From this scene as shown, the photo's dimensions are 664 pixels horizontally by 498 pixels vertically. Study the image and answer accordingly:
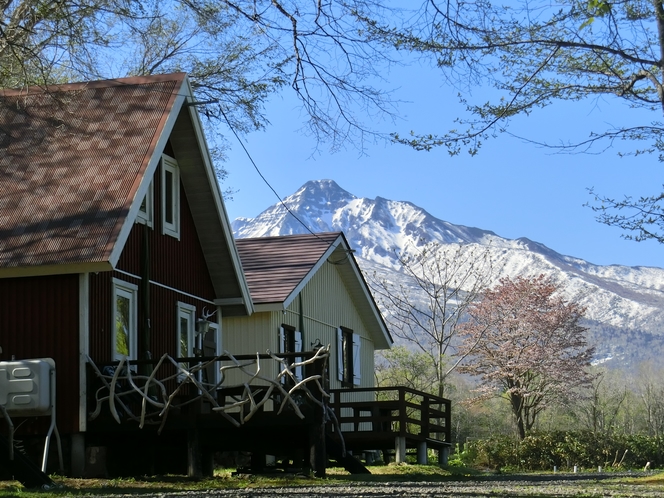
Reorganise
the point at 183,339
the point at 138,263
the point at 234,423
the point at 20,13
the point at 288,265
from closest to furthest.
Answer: the point at 20,13, the point at 234,423, the point at 138,263, the point at 183,339, the point at 288,265

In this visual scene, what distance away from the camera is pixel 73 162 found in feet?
59.7

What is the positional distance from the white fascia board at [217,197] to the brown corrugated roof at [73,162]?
2.33 feet

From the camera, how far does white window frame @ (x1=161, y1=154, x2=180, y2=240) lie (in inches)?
785

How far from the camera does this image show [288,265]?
88.3 ft

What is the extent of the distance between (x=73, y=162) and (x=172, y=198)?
2594 mm

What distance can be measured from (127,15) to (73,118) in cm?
661

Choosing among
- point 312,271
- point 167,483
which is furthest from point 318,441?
point 312,271

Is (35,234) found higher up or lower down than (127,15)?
lower down

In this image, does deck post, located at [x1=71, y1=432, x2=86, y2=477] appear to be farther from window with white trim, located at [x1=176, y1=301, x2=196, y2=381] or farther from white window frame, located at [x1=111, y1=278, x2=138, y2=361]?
window with white trim, located at [x1=176, y1=301, x2=196, y2=381]

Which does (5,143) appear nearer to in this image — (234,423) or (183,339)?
(183,339)

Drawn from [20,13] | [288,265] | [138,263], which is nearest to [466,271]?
[288,265]

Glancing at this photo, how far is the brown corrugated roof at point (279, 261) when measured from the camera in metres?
25.1

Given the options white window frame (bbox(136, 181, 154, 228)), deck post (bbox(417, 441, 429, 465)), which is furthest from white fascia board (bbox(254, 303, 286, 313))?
white window frame (bbox(136, 181, 154, 228))

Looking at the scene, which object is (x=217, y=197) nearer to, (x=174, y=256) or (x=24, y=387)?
(x=174, y=256)
